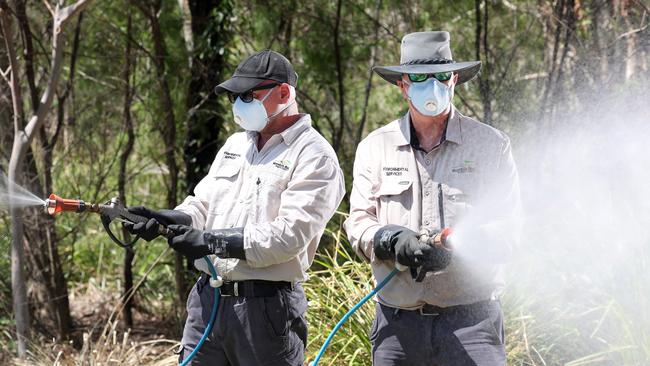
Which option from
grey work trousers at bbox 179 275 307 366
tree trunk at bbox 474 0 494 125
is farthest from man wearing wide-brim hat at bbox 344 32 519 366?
tree trunk at bbox 474 0 494 125

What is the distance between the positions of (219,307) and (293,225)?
47cm

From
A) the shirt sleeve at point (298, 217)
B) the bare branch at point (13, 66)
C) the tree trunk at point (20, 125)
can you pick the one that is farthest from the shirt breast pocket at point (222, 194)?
the bare branch at point (13, 66)

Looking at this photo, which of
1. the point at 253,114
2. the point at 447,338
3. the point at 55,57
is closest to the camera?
the point at 447,338

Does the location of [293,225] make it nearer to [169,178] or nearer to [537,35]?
[169,178]

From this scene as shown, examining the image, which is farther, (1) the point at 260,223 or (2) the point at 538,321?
(2) the point at 538,321

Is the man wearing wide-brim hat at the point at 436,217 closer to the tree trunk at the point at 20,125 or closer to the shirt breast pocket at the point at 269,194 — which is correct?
the shirt breast pocket at the point at 269,194

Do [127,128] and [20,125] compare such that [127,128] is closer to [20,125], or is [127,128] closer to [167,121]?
[167,121]

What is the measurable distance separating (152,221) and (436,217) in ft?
3.37

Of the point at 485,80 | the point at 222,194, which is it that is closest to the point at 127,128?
the point at 485,80

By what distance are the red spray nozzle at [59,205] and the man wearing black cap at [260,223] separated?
0.21 m

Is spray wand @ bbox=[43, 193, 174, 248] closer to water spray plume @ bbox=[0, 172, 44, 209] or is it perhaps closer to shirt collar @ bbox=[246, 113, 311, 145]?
shirt collar @ bbox=[246, 113, 311, 145]

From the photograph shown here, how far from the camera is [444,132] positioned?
3441 millimetres

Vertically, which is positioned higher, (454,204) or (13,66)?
(13,66)

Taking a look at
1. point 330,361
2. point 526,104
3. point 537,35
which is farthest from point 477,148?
point 537,35
